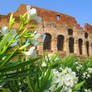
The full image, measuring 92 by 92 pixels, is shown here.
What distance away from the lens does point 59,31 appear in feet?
46.1

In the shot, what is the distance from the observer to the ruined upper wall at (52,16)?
1301cm

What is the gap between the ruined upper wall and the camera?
42.7 ft

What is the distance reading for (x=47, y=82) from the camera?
3.80 feet

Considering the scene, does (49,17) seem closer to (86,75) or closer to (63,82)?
(86,75)

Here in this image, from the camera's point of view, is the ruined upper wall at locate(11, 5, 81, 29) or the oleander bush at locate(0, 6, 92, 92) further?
the ruined upper wall at locate(11, 5, 81, 29)

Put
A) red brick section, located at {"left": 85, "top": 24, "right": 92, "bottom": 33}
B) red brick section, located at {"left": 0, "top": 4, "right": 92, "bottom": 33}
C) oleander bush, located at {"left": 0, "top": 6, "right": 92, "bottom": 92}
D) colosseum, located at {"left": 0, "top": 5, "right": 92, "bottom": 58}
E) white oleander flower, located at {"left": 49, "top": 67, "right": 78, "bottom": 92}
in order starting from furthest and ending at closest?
red brick section, located at {"left": 85, "top": 24, "right": 92, "bottom": 33}, colosseum, located at {"left": 0, "top": 5, "right": 92, "bottom": 58}, red brick section, located at {"left": 0, "top": 4, "right": 92, "bottom": 33}, white oleander flower, located at {"left": 49, "top": 67, "right": 78, "bottom": 92}, oleander bush, located at {"left": 0, "top": 6, "right": 92, "bottom": 92}

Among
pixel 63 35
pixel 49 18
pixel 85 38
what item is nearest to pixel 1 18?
pixel 49 18

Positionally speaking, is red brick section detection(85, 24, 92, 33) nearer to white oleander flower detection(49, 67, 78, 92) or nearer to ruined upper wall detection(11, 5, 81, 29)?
ruined upper wall detection(11, 5, 81, 29)

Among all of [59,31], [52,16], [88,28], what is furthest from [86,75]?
[88,28]

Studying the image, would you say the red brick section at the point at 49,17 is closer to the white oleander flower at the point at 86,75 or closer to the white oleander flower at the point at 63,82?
the white oleander flower at the point at 86,75

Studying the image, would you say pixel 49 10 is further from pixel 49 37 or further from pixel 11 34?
pixel 11 34

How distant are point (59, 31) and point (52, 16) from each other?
6.18 ft

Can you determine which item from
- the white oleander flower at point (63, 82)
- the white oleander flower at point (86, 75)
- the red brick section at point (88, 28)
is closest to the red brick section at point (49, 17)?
the red brick section at point (88, 28)

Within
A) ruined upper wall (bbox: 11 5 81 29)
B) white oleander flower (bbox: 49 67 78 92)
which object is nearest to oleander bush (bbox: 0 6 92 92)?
white oleander flower (bbox: 49 67 78 92)
